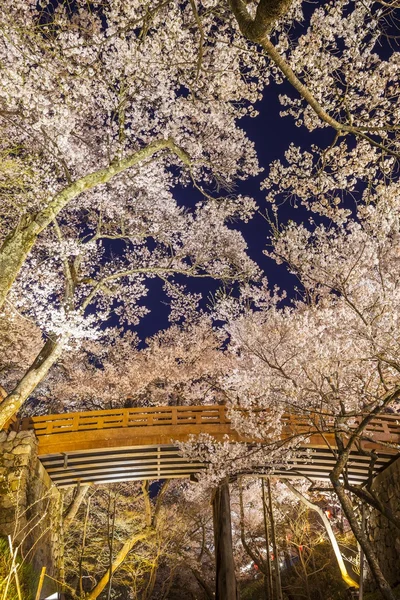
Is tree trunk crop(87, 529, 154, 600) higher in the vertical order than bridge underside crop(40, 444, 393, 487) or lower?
lower

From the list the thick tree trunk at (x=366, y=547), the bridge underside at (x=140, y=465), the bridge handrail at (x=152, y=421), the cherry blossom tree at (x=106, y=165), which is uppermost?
the cherry blossom tree at (x=106, y=165)

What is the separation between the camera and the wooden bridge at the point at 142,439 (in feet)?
39.9

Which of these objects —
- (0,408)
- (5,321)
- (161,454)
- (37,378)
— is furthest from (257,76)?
(5,321)

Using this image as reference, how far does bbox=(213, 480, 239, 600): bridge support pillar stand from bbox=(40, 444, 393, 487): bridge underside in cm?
177

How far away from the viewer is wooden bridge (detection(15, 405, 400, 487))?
1215 cm

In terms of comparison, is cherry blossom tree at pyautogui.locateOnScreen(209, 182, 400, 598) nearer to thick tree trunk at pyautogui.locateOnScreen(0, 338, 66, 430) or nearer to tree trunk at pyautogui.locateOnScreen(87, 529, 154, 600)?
thick tree trunk at pyautogui.locateOnScreen(0, 338, 66, 430)

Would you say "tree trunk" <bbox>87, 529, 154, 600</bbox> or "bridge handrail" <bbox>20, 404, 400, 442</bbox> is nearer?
"bridge handrail" <bbox>20, 404, 400, 442</bbox>

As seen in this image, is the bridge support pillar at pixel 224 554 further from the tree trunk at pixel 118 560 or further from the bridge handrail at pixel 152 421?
the tree trunk at pixel 118 560

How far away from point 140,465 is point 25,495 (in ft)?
13.3

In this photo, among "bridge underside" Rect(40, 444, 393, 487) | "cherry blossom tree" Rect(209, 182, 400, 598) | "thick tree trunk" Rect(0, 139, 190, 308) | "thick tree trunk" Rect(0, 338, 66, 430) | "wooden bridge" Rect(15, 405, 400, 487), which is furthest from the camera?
"bridge underside" Rect(40, 444, 393, 487)

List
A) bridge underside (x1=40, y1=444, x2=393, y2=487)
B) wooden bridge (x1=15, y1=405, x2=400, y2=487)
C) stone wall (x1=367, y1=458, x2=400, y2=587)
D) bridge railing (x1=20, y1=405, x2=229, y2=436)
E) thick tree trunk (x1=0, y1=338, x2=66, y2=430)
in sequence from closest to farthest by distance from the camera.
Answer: thick tree trunk (x1=0, y1=338, x2=66, y2=430) → wooden bridge (x1=15, y1=405, x2=400, y2=487) → bridge railing (x1=20, y1=405, x2=229, y2=436) → bridge underside (x1=40, y1=444, x2=393, y2=487) → stone wall (x1=367, y1=458, x2=400, y2=587)

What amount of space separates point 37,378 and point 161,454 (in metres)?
5.72

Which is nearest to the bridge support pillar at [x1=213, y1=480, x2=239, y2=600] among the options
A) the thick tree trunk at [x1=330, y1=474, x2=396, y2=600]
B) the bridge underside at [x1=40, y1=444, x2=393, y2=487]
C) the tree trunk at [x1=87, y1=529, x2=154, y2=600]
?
the bridge underside at [x1=40, y1=444, x2=393, y2=487]

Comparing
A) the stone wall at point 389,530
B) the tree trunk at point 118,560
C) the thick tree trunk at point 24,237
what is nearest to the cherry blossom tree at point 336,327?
the stone wall at point 389,530
